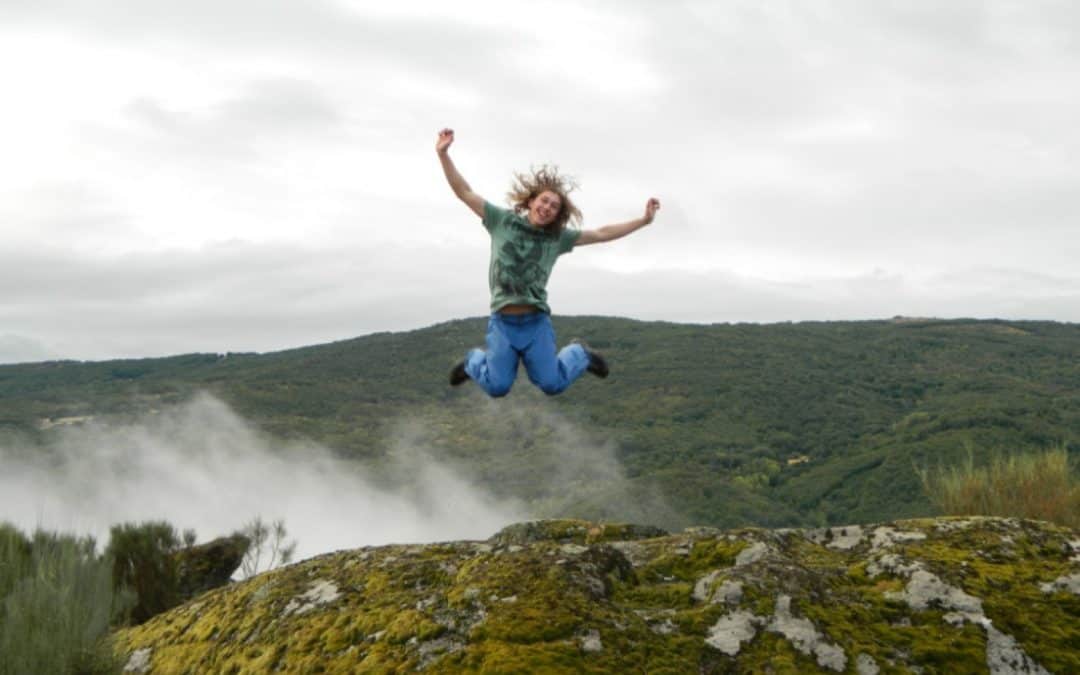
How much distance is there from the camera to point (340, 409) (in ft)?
464

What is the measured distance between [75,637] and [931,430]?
11108 cm

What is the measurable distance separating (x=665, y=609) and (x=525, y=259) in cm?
310

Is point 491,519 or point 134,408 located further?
point 134,408

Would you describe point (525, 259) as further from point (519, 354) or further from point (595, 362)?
point (595, 362)

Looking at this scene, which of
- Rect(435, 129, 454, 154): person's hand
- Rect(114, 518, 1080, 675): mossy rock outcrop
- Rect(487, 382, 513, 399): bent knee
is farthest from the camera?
Rect(487, 382, 513, 399): bent knee

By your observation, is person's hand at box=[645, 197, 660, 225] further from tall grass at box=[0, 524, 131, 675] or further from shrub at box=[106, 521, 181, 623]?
shrub at box=[106, 521, 181, 623]

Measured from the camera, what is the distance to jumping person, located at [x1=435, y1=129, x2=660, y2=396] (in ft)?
22.8

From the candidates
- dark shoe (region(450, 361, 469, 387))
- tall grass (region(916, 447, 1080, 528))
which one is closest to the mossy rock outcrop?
dark shoe (region(450, 361, 469, 387))

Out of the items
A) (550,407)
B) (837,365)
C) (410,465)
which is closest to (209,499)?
(410,465)

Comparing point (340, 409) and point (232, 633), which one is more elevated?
point (232, 633)

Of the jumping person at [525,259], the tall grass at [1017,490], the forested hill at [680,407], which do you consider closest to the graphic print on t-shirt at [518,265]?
the jumping person at [525,259]

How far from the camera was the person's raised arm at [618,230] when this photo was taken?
7.35 m

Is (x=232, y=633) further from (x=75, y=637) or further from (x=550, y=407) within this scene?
(x=550, y=407)

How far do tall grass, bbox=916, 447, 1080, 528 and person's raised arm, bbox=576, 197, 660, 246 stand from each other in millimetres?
6408
